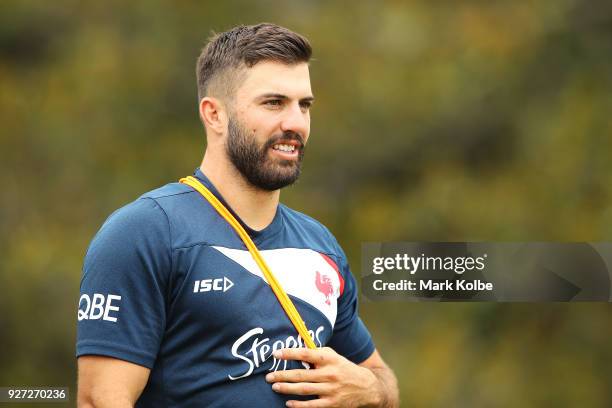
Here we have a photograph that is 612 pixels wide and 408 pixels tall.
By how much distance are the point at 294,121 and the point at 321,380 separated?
630mm

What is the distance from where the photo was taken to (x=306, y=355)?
2262 millimetres

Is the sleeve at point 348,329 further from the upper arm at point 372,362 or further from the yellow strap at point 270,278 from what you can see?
the yellow strap at point 270,278

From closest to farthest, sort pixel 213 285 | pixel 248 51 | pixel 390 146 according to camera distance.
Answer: pixel 213 285 < pixel 248 51 < pixel 390 146

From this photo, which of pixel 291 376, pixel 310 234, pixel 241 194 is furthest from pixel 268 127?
pixel 291 376

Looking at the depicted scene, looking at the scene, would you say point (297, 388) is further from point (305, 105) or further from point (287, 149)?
point (305, 105)

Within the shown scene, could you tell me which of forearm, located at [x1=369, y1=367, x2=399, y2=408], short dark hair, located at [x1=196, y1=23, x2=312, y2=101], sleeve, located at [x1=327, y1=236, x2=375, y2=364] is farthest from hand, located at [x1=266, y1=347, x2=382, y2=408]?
short dark hair, located at [x1=196, y1=23, x2=312, y2=101]

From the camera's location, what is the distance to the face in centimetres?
237

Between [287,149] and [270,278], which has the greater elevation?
[287,149]

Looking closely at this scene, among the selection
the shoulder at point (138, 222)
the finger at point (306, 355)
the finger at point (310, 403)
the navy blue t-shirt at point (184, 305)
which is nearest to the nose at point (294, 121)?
the navy blue t-shirt at point (184, 305)

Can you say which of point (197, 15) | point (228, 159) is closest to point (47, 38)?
point (197, 15)

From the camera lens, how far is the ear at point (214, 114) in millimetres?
2447

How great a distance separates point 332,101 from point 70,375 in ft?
10.6

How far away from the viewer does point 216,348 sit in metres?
2.18

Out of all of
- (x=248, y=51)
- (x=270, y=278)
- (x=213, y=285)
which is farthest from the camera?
(x=248, y=51)
